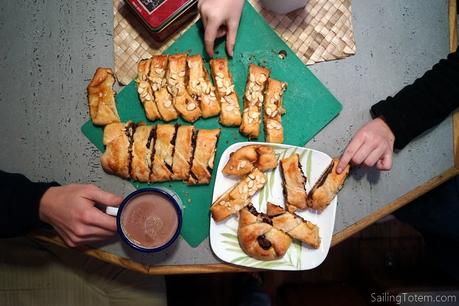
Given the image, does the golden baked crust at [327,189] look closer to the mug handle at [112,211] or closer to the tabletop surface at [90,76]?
the tabletop surface at [90,76]

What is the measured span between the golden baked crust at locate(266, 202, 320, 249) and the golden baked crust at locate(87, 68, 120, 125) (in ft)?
2.03

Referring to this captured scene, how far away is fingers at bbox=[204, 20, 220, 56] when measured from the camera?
117 cm

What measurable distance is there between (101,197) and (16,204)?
277mm

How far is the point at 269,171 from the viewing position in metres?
1.23

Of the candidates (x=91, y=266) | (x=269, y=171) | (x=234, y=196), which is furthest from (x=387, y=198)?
(x=91, y=266)

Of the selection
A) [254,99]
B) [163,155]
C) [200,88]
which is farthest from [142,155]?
[254,99]

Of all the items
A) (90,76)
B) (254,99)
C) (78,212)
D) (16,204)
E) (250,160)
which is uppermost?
(90,76)

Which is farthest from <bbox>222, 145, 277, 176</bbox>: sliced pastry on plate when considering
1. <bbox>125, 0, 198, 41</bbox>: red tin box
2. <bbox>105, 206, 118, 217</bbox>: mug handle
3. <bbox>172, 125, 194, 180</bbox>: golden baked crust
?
<bbox>125, 0, 198, 41</bbox>: red tin box

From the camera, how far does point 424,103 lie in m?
1.18

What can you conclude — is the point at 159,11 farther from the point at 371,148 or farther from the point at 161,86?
the point at 371,148

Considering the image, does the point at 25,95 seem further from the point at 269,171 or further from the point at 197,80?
the point at 269,171

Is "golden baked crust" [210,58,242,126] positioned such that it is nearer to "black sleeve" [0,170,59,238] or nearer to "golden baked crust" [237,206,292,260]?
"golden baked crust" [237,206,292,260]

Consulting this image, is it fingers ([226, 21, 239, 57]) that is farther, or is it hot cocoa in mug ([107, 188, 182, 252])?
fingers ([226, 21, 239, 57])

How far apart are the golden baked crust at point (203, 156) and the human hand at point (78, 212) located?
0.25m
